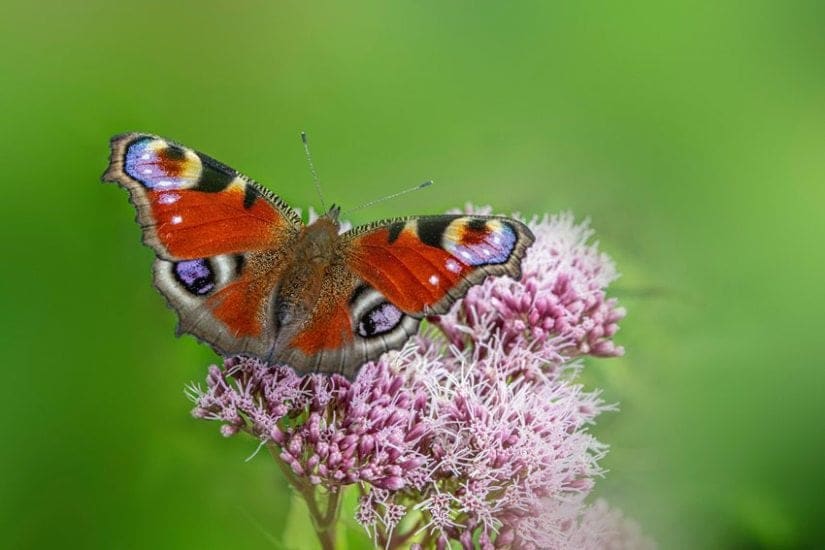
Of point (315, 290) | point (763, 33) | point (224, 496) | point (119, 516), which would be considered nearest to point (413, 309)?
point (315, 290)

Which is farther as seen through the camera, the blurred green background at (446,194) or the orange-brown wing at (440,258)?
the blurred green background at (446,194)

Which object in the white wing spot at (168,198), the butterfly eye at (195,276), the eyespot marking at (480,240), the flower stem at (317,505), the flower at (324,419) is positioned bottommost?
the flower stem at (317,505)

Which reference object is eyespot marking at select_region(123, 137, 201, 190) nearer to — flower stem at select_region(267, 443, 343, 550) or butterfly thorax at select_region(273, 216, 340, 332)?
butterfly thorax at select_region(273, 216, 340, 332)

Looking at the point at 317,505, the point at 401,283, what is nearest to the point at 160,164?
the point at 401,283

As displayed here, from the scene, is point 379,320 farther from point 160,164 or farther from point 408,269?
point 160,164

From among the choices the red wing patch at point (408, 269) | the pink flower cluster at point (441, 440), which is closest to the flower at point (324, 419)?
the pink flower cluster at point (441, 440)

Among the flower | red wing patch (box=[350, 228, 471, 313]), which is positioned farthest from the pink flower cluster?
red wing patch (box=[350, 228, 471, 313])

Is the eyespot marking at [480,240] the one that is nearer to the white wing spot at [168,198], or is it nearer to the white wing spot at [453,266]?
the white wing spot at [453,266]

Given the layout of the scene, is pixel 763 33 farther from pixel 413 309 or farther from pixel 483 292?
pixel 413 309
